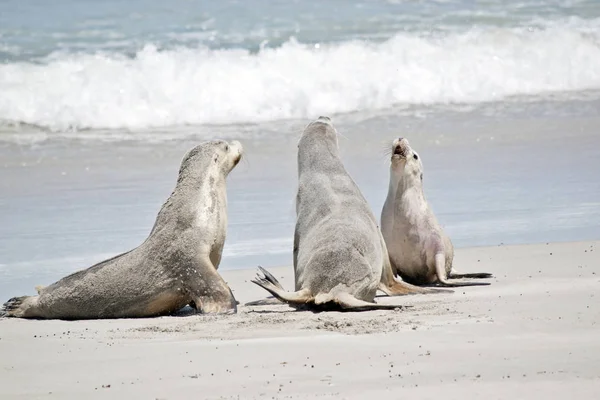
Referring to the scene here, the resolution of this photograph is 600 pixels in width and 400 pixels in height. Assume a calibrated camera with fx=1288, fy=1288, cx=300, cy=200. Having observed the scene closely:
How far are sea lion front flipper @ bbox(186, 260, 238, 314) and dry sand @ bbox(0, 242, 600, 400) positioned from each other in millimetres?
174

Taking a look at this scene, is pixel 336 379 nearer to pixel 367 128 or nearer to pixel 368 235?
pixel 368 235

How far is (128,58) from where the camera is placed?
21031 mm

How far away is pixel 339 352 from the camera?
6199 millimetres

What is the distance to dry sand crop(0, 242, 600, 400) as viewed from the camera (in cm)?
548

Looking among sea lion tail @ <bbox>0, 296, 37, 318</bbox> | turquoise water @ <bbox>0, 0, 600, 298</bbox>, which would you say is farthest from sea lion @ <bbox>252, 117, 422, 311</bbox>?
sea lion tail @ <bbox>0, 296, 37, 318</bbox>

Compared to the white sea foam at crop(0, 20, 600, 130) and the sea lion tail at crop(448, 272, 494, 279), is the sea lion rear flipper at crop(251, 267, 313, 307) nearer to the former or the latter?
the sea lion tail at crop(448, 272, 494, 279)

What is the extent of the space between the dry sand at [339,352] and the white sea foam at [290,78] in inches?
393

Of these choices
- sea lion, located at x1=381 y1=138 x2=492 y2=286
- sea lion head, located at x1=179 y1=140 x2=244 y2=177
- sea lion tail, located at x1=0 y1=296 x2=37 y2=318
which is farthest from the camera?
sea lion, located at x1=381 y1=138 x2=492 y2=286

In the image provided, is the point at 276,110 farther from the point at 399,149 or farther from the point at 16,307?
the point at 16,307

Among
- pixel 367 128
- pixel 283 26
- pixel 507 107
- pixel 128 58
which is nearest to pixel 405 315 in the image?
pixel 367 128

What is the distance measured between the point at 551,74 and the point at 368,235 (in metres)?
12.4

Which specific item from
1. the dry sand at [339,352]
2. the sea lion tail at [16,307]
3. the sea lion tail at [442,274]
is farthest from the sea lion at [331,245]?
the sea lion tail at [16,307]

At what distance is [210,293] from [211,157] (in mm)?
1215

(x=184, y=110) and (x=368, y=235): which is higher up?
(x=184, y=110)
